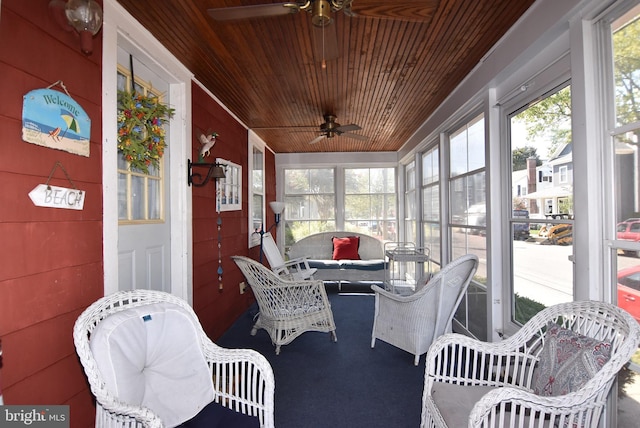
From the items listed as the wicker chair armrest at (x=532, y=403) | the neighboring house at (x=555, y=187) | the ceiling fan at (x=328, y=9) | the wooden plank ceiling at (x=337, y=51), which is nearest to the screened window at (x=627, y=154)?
the neighboring house at (x=555, y=187)

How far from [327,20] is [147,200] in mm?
1680

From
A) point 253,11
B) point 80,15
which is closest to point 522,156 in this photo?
point 253,11

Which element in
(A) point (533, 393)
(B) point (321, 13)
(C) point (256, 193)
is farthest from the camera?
(C) point (256, 193)

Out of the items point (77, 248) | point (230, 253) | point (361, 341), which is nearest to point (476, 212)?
point (361, 341)

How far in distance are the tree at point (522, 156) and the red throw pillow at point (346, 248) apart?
3.67 metres

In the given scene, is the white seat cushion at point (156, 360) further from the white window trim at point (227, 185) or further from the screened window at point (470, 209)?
the screened window at point (470, 209)

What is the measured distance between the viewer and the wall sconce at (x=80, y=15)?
56.1 inches

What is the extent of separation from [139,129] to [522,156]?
2.51 m

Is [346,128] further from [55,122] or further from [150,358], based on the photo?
[150,358]

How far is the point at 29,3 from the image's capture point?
53.6 inches

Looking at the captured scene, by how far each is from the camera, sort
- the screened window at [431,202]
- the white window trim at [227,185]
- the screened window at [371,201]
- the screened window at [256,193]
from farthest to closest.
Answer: the screened window at [371,201], the screened window at [256,193], the screened window at [431,202], the white window trim at [227,185]

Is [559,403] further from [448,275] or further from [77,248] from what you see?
[77,248]

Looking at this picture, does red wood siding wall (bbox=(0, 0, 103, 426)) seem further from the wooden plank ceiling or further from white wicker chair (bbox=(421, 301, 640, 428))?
white wicker chair (bbox=(421, 301, 640, 428))

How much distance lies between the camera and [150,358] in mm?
1431
